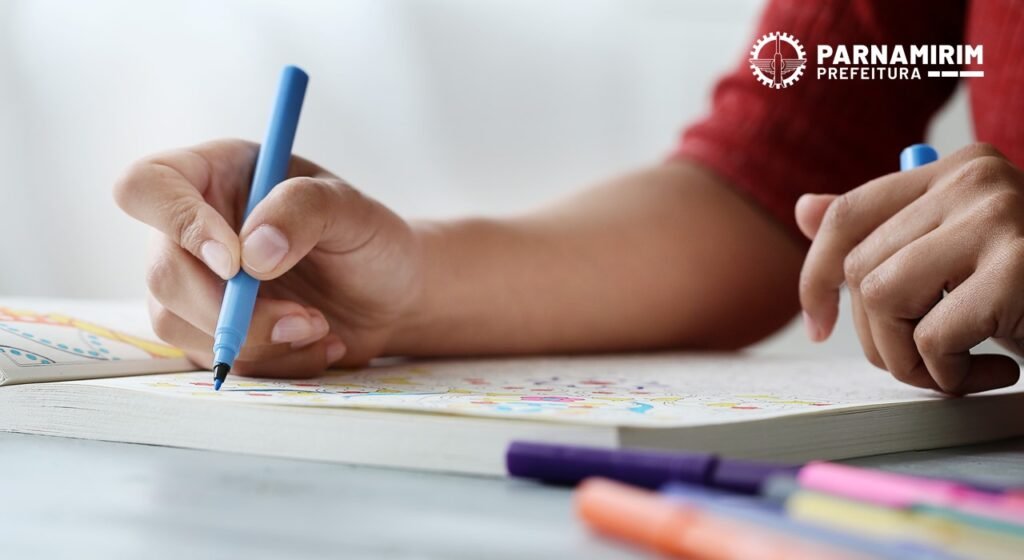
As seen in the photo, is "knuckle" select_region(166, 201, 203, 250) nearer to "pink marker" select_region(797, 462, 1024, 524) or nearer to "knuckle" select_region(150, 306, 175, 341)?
"knuckle" select_region(150, 306, 175, 341)

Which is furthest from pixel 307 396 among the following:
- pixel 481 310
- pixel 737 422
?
pixel 481 310

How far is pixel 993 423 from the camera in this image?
1.31 ft

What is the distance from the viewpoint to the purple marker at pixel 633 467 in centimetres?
26

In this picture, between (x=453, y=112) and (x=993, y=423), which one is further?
(x=453, y=112)

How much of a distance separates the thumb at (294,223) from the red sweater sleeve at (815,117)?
387 millimetres

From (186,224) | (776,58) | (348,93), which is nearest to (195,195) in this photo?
(186,224)

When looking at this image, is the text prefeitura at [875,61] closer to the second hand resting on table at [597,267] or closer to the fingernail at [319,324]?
the second hand resting on table at [597,267]

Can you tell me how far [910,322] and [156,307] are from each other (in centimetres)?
36

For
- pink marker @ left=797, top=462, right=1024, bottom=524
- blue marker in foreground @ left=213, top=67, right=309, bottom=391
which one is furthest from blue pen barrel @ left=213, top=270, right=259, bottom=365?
pink marker @ left=797, top=462, right=1024, bottom=524

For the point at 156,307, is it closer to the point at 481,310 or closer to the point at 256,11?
the point at 481,310

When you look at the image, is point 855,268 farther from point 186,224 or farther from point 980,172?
point 186,224

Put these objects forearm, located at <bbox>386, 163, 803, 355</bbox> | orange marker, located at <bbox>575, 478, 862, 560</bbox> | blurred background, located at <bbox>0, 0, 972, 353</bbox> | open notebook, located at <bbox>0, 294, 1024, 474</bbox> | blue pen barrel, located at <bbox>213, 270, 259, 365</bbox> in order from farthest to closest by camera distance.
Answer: blurred background, located at <bbox>0, 0, 972, 353</bbox> → forearm, located at <bbox>386, 163, 803, 355</bbox> → blue pen barrel, located at <bbox>213, 270, 259, 365</bbox> → open notebook, located at <bbox>0, 294, 1024, 474</bbox> → orange marker, located at <bbox>575, 478, 862, 560</bbox>

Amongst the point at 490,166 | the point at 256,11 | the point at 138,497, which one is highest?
the point at 256,11

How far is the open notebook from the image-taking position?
0.32 m
